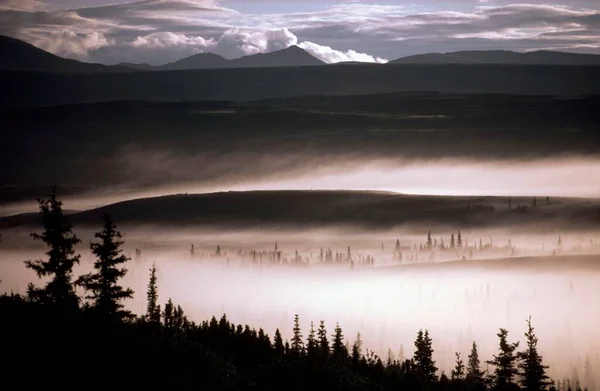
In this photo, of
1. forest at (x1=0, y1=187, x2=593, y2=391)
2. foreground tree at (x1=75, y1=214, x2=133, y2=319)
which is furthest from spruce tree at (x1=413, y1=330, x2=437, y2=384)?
foreground tree at (x1=75, y1=214, x2=133, y2=319)

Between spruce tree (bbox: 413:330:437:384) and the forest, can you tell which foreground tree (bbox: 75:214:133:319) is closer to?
the forest

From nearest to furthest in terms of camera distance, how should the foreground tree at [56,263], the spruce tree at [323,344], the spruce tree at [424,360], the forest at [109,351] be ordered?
the forest at [109,351]
the foreground tree at [56,263]
the spruce tree at [323,344]
the spruce tree at [424,360]

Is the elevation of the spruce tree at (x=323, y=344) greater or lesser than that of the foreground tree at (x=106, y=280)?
lesser

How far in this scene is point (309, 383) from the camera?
278ft

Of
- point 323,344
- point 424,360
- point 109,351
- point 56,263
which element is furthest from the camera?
point 424,360

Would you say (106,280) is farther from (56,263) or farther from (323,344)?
(323,344)

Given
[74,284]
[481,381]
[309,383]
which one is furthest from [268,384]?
[481,381]

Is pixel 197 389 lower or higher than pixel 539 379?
higher

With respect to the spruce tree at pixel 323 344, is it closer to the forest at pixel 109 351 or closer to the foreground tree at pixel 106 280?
the forest at pixel 109 351

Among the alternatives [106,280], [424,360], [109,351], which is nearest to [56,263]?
[106,280]

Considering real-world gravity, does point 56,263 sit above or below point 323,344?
above

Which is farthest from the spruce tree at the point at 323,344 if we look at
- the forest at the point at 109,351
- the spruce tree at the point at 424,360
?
the spruce tree at the point at 424,360

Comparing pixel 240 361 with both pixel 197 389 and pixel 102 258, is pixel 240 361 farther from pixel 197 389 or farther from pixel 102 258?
pixel 197 389

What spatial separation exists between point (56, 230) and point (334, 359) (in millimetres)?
30645
